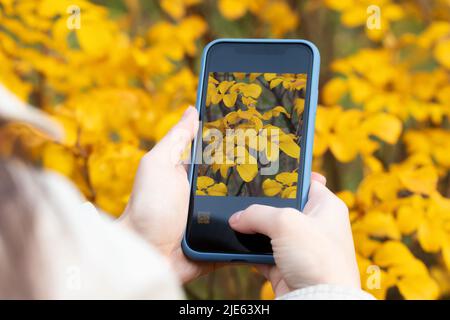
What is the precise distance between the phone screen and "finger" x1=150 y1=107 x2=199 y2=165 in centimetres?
4

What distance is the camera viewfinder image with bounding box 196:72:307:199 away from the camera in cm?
103

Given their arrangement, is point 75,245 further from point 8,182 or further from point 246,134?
point 246,134

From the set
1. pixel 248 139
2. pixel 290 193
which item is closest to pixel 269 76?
pixel 248 139

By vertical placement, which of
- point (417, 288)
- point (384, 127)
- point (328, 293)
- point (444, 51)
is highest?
point (444, 51)

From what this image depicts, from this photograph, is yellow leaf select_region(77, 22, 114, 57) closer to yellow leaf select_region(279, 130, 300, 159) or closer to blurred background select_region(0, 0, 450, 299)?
blurred background select_region(0, 0, 450, 299)

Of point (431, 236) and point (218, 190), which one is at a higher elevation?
point (218, 190)

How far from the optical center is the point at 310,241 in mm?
826

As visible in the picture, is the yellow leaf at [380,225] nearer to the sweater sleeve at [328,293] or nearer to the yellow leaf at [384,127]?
the yellow leaf at [384,127]

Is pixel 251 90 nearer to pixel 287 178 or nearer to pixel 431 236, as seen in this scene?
pixel 287 178

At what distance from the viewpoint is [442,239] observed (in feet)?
3.82

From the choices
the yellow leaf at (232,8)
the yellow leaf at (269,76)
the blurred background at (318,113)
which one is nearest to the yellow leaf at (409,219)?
the blurred background at (318,113)

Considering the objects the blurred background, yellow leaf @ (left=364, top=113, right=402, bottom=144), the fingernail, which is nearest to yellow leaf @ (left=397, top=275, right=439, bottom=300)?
the blurred background

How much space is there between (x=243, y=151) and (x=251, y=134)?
34 millimetres
